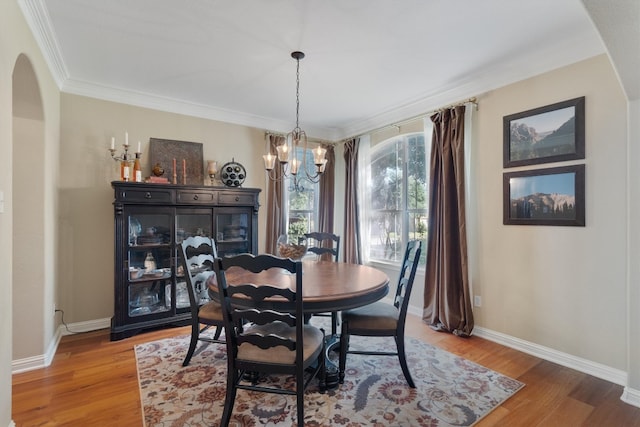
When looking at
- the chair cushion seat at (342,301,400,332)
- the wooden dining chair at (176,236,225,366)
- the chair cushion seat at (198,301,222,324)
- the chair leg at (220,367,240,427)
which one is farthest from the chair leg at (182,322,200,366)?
the chair cushion seat at (342,301,400,332)

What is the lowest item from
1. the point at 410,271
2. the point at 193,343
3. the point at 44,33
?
the point at 193,343

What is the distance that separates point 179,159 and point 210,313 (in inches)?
84.7

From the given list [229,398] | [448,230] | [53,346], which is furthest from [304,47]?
→ [53,346]

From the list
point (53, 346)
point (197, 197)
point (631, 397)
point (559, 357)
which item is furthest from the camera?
point (197, 197)

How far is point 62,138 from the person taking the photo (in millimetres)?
3178

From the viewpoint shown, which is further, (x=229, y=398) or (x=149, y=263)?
(x=149, y=263)

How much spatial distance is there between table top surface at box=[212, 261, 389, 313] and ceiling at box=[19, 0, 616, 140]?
186 centimetres

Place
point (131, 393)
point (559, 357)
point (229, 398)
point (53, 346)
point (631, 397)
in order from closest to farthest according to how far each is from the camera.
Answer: point (229, 398), point (631, 397), point (131, 393), point (559, 357), point (53, 346)

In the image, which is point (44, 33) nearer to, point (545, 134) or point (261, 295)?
point (261, 295)

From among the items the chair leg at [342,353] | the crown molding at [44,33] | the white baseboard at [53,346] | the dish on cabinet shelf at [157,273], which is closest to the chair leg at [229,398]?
the chair leg at [342,353]

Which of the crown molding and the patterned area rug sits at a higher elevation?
the crown molding

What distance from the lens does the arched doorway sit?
2.46m

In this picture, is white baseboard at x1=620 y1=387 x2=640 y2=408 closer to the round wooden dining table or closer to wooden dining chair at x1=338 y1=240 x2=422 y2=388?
wooden dining chair at x1=338 y1=240 x2=422 y2=388

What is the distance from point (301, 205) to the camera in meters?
4.82
